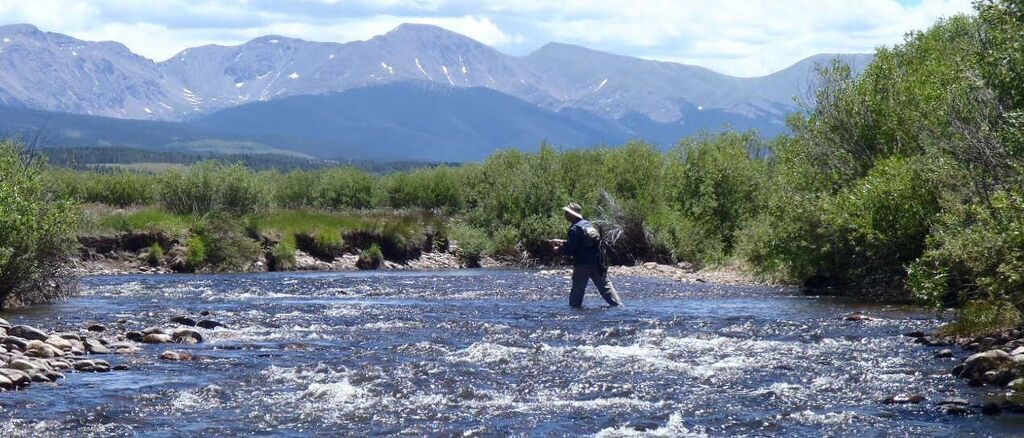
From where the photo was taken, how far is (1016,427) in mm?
13719

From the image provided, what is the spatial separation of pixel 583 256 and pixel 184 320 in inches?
376

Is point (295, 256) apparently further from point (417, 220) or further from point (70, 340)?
point (70, 340)

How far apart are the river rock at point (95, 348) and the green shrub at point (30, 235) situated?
5.77m

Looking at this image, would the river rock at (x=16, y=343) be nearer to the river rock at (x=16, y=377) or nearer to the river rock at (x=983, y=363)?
the river rock at (x=16, y=377)

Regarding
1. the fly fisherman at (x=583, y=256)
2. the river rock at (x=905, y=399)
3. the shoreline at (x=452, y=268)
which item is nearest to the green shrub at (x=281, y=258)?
the shoreline at (x=452, y=268)

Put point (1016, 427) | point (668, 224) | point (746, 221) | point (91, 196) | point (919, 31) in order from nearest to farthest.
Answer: point (1016, 427)
point (919, 31)
point (746, 221)
point (668, 224)
point (91, 196)

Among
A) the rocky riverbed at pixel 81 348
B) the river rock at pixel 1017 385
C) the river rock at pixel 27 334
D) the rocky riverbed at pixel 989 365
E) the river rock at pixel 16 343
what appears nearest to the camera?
the rocky riverbed at pixel 989 365

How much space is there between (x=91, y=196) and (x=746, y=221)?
50.6m

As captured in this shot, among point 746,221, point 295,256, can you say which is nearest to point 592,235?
point 746,221

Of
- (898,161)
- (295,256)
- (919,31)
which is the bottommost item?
(295,256)

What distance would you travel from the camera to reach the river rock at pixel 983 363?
16953mm

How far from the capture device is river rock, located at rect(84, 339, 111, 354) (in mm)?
20562

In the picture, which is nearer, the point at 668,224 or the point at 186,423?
the point at 186,423

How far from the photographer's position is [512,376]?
18141mm
